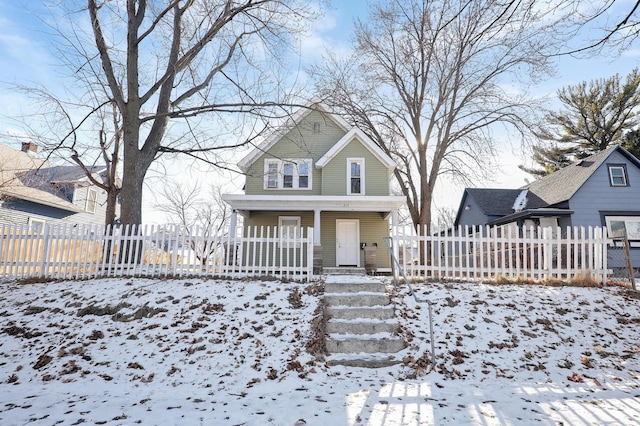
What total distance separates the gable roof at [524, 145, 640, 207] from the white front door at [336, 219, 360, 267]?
11046 mm

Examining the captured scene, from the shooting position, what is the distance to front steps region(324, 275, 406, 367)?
17.2ft

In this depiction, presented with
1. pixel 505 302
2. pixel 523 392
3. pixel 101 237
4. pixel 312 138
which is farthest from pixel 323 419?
pixel 312 138

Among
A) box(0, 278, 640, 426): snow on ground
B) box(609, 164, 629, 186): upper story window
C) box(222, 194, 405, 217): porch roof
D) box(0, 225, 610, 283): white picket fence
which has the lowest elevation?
box(0, 278, 640, 426): snow on ground

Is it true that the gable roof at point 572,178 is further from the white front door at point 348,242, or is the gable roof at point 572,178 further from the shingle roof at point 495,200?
the white front door at point 348,242

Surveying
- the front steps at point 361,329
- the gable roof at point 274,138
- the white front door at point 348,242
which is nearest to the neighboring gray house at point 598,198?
the white front door at point 348,242

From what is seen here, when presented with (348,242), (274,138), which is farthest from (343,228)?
(274,138)

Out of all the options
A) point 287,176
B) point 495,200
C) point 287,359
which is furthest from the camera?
point 495,200

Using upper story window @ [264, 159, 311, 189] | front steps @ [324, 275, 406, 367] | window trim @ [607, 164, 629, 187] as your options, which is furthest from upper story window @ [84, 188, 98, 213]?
window trim @ [607, 164, 629, 187]

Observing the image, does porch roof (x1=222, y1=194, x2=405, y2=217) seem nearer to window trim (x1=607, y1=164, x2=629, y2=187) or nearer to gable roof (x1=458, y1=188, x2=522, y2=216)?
gable roof (x1=458, y1=188, x2=522, y2=216)

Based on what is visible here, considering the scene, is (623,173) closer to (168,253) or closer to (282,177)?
(282,177)

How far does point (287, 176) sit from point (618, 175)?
55.2 feet

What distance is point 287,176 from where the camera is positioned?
15336 millimetres

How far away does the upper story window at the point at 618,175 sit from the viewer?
17234 millimetres

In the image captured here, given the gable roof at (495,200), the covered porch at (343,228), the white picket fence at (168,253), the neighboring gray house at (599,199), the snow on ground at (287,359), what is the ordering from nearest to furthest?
the snow on ground at (287,359)
the white picket fence at (168,253)
the covered porch at (343,228)
the neighboring gray house at (599,199)
the gable roof at (495,200)
